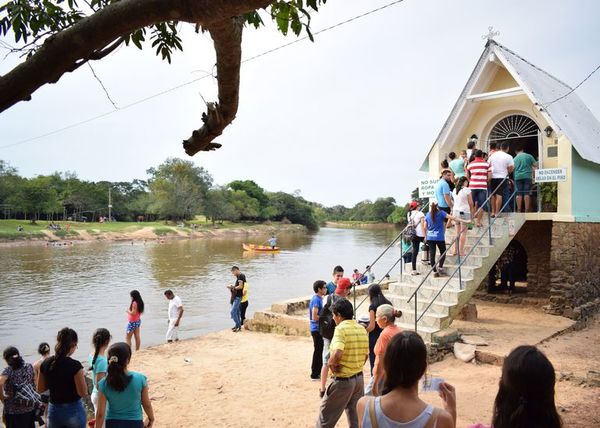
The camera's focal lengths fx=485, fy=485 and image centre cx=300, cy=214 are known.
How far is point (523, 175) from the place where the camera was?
1106 cm

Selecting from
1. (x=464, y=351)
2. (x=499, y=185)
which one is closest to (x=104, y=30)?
(x=464, y=351)

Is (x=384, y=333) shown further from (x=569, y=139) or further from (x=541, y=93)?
(x=541, y=93)

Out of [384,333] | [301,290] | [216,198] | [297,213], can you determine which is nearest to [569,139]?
[384,333]

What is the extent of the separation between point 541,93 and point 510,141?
1.92 metres

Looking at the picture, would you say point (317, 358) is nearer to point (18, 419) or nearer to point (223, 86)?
point (18, 419)

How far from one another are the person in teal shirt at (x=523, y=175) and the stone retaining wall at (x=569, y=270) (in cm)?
89

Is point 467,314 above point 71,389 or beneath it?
beneath

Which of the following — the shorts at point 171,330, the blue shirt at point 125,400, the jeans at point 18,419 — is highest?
A: the blue shirt at point 125,400

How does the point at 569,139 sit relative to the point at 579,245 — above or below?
above

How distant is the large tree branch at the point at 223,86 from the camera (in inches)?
98.5

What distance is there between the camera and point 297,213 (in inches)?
3858

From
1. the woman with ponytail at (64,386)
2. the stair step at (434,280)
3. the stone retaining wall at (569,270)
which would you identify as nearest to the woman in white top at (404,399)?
the woman with ponytail at (64,386)

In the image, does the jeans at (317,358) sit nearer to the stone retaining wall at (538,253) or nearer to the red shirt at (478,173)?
the red shirt at (478,173)

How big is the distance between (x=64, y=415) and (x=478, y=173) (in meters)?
8.86
